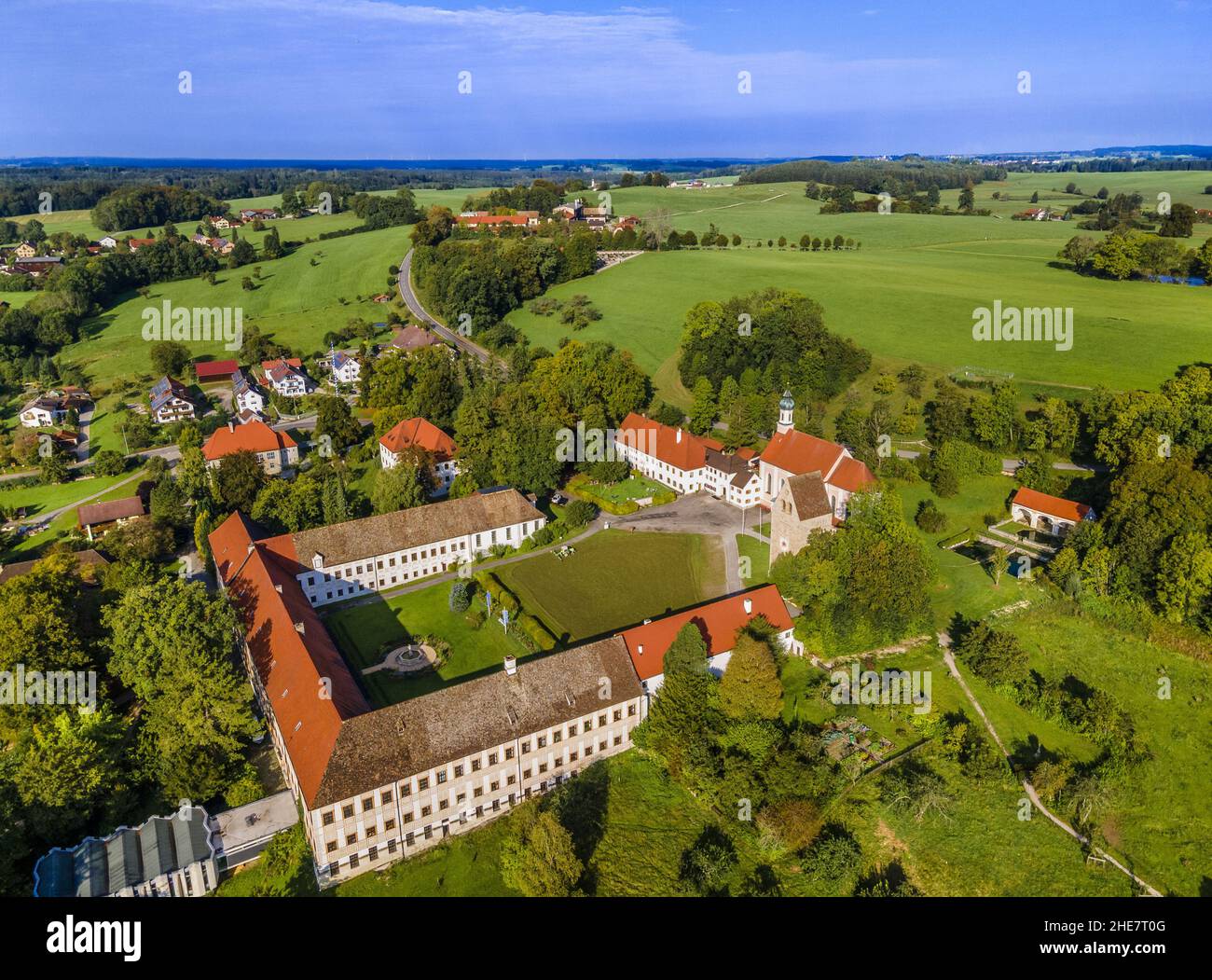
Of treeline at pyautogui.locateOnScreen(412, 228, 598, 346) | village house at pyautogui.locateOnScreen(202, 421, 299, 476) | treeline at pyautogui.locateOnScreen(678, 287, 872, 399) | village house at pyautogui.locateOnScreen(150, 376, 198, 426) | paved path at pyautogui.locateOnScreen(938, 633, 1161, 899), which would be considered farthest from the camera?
treeline at pyautogui.locateOnScreen(412, 228, 598, 346)

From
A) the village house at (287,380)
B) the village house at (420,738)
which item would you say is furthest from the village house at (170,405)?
the village house at (420,738)

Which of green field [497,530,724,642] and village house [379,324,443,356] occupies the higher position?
village house [379,324,443,356]

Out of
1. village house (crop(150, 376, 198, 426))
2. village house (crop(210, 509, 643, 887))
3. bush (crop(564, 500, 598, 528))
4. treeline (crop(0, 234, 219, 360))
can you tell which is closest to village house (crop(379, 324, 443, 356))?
village house (crop(150, 376, 198, 426))

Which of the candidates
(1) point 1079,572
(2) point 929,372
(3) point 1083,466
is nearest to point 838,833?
(1) point 1079,572

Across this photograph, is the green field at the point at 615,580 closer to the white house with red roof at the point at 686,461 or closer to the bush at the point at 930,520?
the white house with red roof at the point at 686,461

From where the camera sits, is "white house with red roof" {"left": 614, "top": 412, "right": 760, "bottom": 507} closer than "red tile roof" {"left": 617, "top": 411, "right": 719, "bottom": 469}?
Yes

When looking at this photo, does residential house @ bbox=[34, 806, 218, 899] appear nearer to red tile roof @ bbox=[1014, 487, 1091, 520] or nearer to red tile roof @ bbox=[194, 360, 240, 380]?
red tile roof @ bbox=[1014, 487, 1091, 520]
